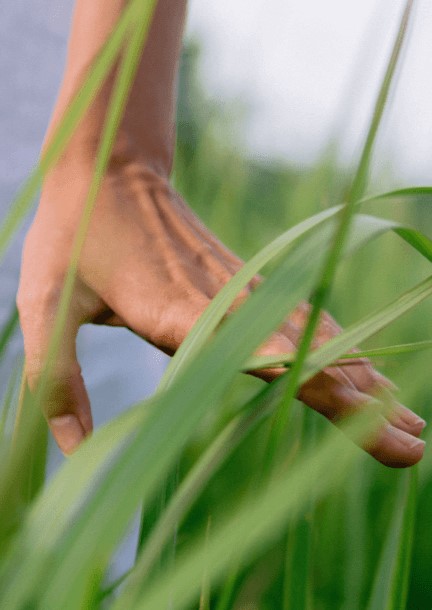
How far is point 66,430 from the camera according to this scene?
439mm

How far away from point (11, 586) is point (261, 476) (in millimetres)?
65

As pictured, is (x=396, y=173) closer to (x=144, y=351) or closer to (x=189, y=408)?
(x=144, y=351)

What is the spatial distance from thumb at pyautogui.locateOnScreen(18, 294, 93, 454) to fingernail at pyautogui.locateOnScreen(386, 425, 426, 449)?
0.20 m

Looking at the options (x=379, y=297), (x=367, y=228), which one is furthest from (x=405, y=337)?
(x=367, y=228)

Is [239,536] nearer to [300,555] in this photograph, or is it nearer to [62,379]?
[300,555]

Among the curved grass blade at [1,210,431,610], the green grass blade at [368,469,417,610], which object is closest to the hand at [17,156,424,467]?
the green grass blade at [368,469,417,610]

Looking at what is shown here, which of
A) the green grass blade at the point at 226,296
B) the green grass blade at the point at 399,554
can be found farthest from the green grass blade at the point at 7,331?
the green grass blade at the point at 399,554

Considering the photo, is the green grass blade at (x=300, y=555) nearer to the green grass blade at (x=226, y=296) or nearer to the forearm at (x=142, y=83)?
the green grass blade at (x=226, y=296)

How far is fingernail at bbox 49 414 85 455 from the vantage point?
436 millimetres

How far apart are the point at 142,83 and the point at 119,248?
118 mm

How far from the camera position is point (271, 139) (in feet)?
2.25

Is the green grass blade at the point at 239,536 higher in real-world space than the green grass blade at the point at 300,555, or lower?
higher

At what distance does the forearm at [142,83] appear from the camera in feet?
1.39

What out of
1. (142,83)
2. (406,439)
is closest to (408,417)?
(406,439)
